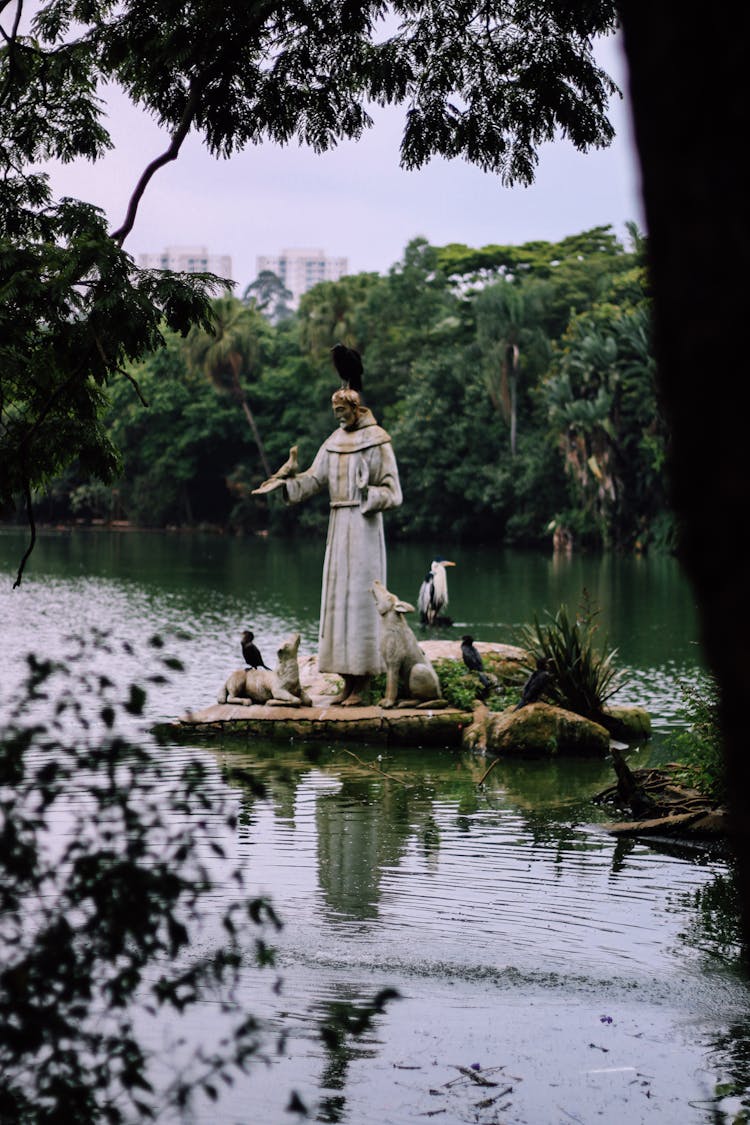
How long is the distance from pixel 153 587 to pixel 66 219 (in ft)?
85.7

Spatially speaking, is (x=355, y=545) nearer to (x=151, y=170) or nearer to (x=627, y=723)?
(x=627, y=723)

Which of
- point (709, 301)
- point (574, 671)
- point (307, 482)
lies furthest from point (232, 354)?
point (709, 301)

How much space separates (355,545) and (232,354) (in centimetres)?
5555

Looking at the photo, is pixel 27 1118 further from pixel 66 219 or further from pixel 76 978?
pixel 66 219

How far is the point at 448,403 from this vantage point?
5759cm

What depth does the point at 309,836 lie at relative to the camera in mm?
8078

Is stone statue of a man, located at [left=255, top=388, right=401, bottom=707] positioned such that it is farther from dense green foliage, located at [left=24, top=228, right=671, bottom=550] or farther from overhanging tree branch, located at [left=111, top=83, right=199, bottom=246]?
dense green foliage, located at [left=24, top=228, right=671, bottom=550]

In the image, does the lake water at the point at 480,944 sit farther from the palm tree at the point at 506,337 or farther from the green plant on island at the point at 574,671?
the palm tree at the point at 506,337

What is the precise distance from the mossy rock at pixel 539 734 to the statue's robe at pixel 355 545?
1188mm

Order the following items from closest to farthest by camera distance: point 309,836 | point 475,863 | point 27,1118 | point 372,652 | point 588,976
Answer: point 27,1118 < point 588,976 < point 475,863 < point 309,836 < point 372,652

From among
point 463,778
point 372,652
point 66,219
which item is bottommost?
point 463,778

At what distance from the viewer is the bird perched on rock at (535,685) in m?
11.2

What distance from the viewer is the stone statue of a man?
11828mm

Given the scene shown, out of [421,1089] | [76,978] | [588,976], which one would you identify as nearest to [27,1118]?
[76,978]
